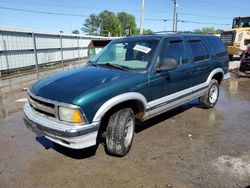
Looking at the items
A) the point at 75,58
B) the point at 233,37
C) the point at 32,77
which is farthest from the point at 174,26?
the point at 32,77

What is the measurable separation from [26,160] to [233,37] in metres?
19.7

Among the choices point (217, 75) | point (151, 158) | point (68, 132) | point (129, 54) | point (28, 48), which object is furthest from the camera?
point (28, 48)

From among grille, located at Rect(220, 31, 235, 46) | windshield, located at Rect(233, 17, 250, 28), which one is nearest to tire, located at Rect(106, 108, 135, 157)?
grille, located at Rect(220, 31, 235, 46)

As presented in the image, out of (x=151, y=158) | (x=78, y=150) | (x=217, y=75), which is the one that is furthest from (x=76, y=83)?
(x=217, y=75)

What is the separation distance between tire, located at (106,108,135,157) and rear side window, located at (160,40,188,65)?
4.27 feet

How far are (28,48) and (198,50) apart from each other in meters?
11.2

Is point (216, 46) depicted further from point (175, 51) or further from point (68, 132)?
point (68, 132)

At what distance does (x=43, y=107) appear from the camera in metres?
3.35

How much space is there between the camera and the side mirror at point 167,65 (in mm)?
3990

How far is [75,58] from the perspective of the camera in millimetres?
20547

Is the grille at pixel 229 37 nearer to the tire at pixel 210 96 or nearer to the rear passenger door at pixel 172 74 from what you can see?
the tire at pixel 210 96

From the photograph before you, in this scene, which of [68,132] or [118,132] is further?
[118,132]

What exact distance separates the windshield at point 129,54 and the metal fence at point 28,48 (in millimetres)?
8907

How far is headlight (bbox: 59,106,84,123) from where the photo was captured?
3.01m
